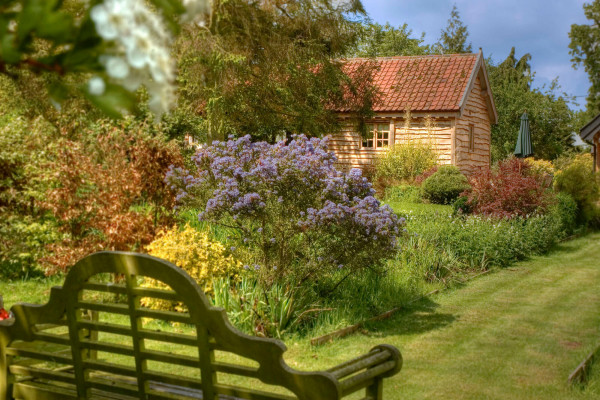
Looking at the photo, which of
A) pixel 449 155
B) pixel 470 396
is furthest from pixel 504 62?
pixel 470 396

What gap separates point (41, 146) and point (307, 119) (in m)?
9.20

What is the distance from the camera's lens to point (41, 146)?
9.49m

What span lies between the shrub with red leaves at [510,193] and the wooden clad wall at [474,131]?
870 centimetres

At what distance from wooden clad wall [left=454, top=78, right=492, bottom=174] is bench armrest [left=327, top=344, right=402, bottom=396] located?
20574mm

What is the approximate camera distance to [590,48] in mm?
43875

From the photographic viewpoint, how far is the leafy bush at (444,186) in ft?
60.0

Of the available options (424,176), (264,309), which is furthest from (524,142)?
(264,309)

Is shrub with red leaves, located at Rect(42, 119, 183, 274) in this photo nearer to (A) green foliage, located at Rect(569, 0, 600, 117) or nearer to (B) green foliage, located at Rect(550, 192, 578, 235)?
(B) green foliage, located at Rect(550, 192, 578, 235)

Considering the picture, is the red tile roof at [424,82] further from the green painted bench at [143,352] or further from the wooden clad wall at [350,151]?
the green painted bench at [143,352]

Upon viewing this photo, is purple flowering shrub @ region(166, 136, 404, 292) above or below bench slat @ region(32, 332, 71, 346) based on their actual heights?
above

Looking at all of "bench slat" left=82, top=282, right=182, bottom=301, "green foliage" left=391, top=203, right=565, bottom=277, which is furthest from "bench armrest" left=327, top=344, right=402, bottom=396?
"green foliage" left=391, top=203, right=565, bottom=277

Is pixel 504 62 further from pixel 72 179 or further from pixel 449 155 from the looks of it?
pixel 72 179

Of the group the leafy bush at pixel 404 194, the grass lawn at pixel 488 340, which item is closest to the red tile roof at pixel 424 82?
the leafy bush at pixel 404 194

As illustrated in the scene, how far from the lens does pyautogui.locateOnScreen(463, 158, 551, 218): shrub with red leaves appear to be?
1381cm
